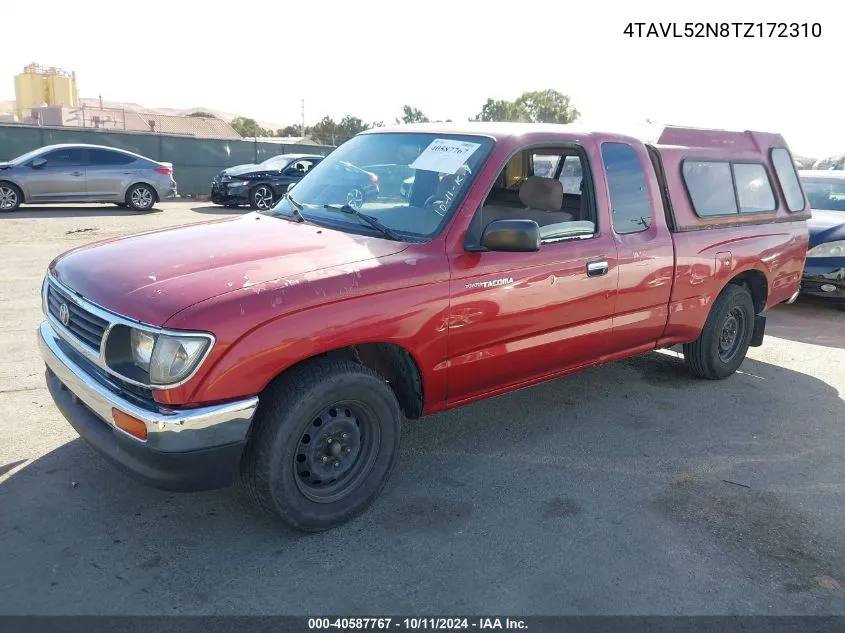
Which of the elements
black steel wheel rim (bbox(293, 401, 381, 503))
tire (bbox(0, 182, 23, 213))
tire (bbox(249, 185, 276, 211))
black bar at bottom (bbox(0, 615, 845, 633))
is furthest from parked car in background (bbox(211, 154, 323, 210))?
black bar at bottom (bbox(0, 615, 845, 633))

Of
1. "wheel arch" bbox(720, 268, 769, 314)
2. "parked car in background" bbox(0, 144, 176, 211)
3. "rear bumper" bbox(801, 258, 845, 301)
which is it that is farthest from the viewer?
"parked car in background" bbox(0, 144, 176, 211)

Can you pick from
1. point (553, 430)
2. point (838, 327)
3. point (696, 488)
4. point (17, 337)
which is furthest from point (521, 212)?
point (838, 327)

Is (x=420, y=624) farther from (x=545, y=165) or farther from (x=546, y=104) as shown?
(x=546, y=104)

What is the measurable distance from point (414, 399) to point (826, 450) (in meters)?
2.77

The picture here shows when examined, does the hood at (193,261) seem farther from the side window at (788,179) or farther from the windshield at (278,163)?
the windshield at (278,163)

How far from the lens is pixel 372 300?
3.19 metres

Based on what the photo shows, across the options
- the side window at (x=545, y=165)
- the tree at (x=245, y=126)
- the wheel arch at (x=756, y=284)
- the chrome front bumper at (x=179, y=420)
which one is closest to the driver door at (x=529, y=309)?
the side window at (x=545, y=165)

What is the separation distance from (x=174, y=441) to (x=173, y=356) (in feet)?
1.11

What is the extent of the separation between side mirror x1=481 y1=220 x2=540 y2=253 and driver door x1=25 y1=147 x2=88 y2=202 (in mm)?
14013

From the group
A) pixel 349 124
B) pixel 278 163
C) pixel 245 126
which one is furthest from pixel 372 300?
pixel 245 126

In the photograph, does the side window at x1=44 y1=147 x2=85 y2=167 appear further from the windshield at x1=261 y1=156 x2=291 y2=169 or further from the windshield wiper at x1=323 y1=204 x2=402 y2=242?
the windshield wiper at x1=323 y1=204 x2=402 y2=242

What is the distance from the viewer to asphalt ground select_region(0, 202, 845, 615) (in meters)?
2.89

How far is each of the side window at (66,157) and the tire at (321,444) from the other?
1403cm

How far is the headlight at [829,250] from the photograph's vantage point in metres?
8.11
